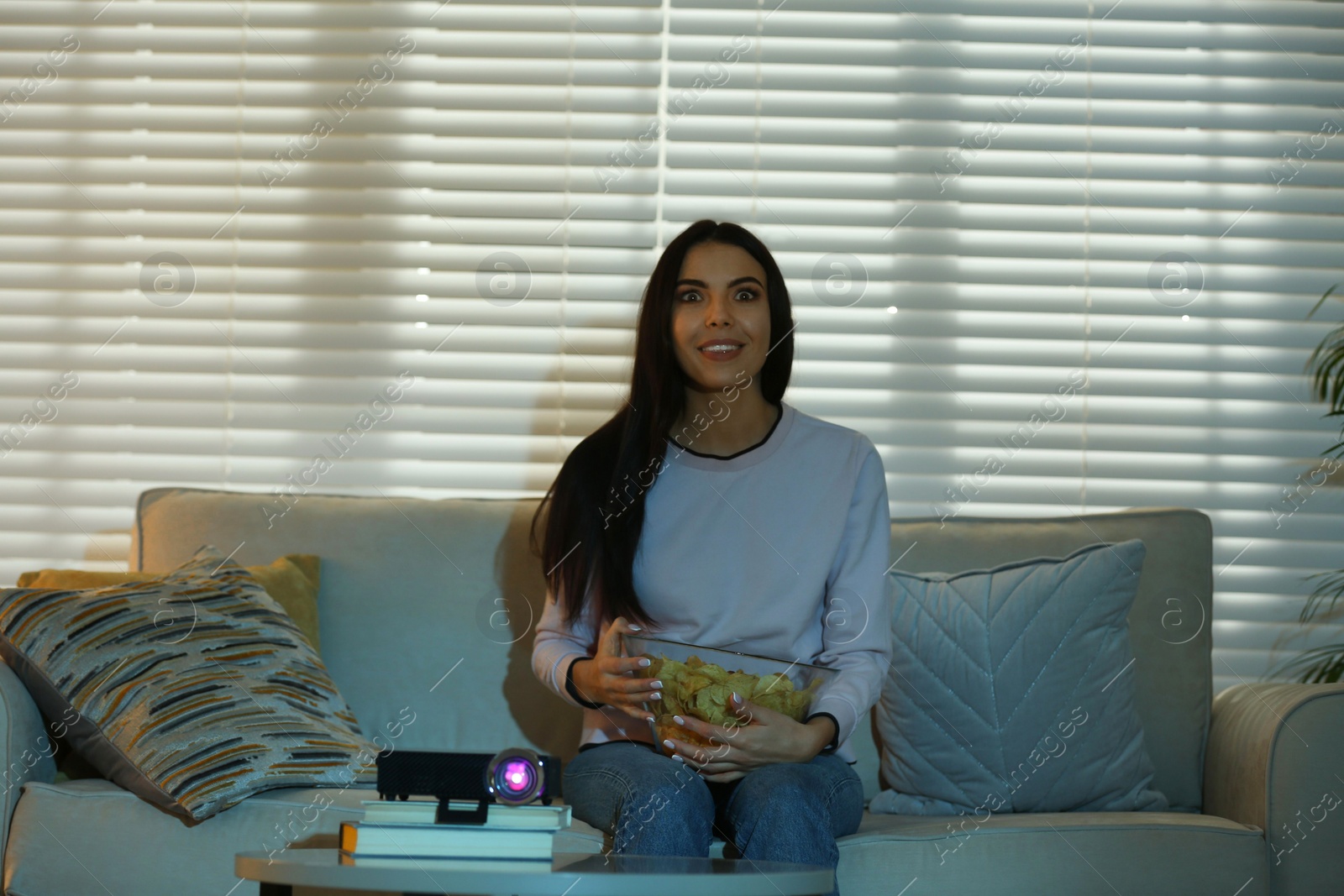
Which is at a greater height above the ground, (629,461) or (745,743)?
(629,461)

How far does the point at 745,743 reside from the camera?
1.52 metres

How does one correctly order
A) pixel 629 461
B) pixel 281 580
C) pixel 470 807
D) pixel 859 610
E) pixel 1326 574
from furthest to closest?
pixel 1326 574 < pixel 281 580 < pixel 629 461 < pixel 859 610 < pixel 470 807

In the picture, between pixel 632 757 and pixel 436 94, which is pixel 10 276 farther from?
pixel 632 757

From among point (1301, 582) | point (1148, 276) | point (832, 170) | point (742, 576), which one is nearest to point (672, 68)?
point (832, 170)

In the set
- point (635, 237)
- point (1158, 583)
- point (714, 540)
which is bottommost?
point (1158, 583)

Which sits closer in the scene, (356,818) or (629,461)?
(356,818)

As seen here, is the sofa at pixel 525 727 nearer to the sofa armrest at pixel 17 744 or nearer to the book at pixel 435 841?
the sofa armrest at pixel 17 744

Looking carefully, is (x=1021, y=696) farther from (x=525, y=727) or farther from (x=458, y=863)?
(x=458, y=863)

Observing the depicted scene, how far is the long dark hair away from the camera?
1828 mm

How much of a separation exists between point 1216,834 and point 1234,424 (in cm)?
117

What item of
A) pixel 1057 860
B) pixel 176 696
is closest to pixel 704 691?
pixel 1057 860

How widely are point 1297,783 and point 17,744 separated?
6.27 ft

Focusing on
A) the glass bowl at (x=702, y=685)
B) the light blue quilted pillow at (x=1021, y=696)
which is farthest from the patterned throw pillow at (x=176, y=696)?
the light blue quilted pillow at (x=1021, y=696)

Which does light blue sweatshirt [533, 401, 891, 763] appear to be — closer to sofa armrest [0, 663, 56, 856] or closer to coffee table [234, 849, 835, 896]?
coffee table [234, 849, 835, 896]
